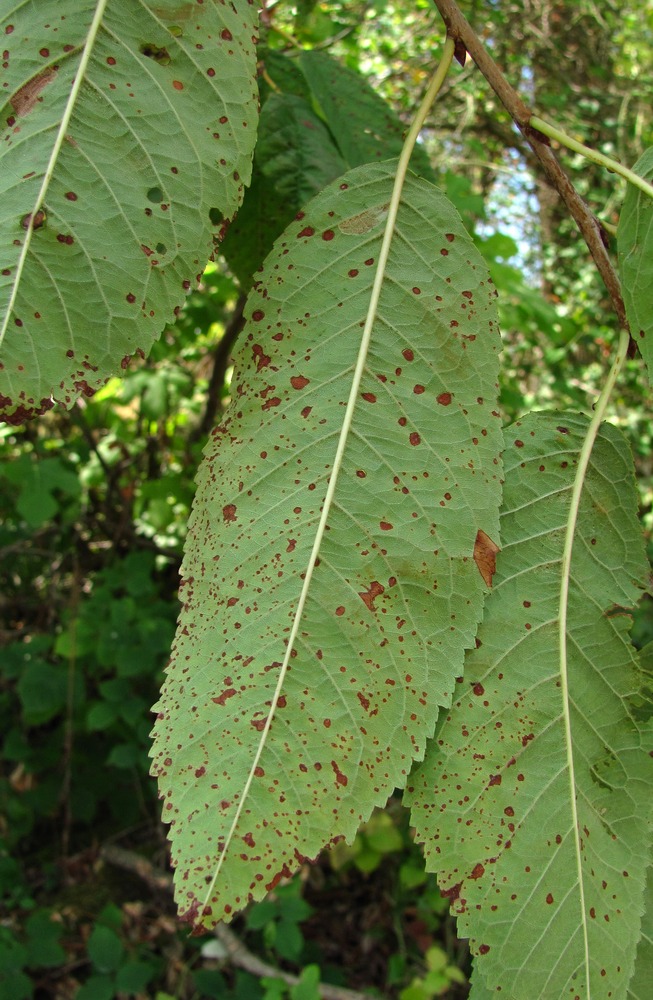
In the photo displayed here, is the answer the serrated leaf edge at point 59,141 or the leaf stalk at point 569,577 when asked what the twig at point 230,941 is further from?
the serrated leaf edge at point 59,141

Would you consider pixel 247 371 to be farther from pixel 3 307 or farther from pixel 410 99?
pixel 410 99

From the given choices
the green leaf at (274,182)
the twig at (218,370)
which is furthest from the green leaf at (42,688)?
the green leaf at (274,182)

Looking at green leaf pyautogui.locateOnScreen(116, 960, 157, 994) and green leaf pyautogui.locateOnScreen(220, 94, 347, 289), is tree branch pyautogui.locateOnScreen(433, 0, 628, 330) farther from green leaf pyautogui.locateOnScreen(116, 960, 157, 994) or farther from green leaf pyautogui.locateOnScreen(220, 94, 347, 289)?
green leaf pyautogui.locateOnScreen(116, 960, 157, 994)

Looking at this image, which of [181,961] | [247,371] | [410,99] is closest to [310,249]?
[247,371]

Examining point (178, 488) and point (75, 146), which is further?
point (178, 488)

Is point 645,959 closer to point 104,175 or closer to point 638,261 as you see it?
point 638,261

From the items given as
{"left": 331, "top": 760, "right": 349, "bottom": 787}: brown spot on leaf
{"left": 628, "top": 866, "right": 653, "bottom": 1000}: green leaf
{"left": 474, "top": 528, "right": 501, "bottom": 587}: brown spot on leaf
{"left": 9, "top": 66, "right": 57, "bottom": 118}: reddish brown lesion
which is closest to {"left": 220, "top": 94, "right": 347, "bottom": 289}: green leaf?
{"left": 9, "top": 66, "right": 57, "bottom": 118}: reddish brown lesion
